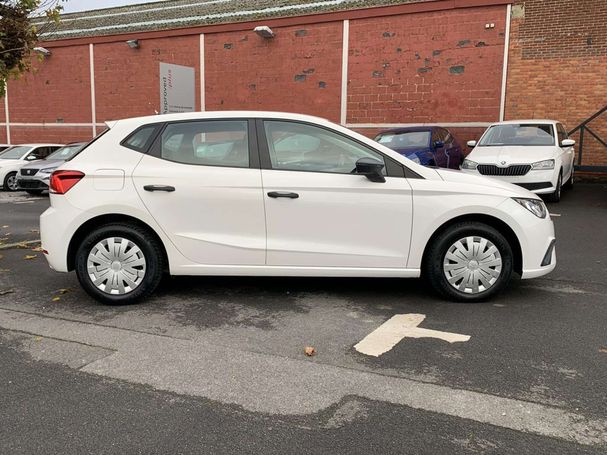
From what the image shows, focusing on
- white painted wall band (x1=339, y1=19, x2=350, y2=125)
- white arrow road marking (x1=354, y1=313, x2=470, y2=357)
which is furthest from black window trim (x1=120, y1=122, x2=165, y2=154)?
white painted wall band (x1=339, y1=19, x2=350, y2=125)

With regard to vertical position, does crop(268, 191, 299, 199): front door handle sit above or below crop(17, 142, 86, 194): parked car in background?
above

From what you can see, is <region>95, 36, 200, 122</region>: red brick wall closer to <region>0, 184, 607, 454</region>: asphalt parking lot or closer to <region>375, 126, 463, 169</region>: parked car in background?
<region>375, 126, 463, 169</region>: parked car in background

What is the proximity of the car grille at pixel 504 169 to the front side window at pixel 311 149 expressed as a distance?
6.51 m

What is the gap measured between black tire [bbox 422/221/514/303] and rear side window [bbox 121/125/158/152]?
273 cm

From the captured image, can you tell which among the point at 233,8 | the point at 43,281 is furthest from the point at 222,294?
the point at 233,8

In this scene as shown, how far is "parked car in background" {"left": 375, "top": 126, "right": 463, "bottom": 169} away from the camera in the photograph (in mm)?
11339

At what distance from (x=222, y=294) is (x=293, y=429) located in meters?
2.64

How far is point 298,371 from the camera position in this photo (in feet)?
11.9

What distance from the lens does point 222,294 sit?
5.39 meters

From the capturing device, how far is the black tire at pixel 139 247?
4895mm

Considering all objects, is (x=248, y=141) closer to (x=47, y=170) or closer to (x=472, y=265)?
(x=472, y=265)

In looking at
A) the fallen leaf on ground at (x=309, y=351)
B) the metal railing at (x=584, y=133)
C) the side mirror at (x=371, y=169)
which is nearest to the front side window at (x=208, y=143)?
the side mirror at (x=371, y=169)

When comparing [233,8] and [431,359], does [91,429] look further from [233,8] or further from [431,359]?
[233,8]

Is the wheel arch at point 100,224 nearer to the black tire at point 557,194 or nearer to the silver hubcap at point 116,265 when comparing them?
the silver hubcap at point 116,265
